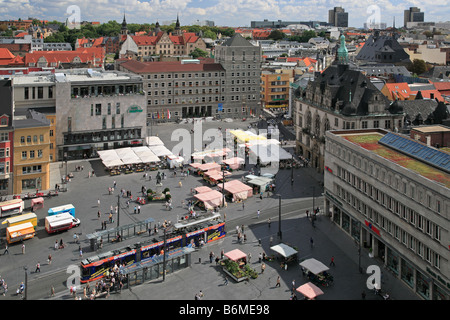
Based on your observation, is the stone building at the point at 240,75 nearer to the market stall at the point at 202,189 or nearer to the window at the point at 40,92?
the window at the point at 40,92

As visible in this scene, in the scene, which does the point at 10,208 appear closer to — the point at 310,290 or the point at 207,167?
the point at 207,167

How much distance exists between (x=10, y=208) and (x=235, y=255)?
33.1 m

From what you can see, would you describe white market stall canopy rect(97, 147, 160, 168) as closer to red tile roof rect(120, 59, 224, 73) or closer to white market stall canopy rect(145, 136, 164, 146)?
white market stall canopy rect(145, 136, 164, 146)

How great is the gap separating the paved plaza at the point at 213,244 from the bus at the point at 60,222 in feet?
2.67

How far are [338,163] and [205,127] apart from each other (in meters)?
66.0

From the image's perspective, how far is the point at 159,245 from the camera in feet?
169

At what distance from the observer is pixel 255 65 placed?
137 metres

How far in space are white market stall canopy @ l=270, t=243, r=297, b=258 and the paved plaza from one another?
1.48 m

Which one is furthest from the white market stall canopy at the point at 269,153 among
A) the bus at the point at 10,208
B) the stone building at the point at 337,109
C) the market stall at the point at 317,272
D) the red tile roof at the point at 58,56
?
the red tile roof at the point at 58,56

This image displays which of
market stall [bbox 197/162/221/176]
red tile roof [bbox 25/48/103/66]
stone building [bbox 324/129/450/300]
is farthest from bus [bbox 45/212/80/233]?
red tile roof [bbox 25/48/103/66]

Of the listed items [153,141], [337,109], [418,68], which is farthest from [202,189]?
[418,68]

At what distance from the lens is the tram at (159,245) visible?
47.1 metres
